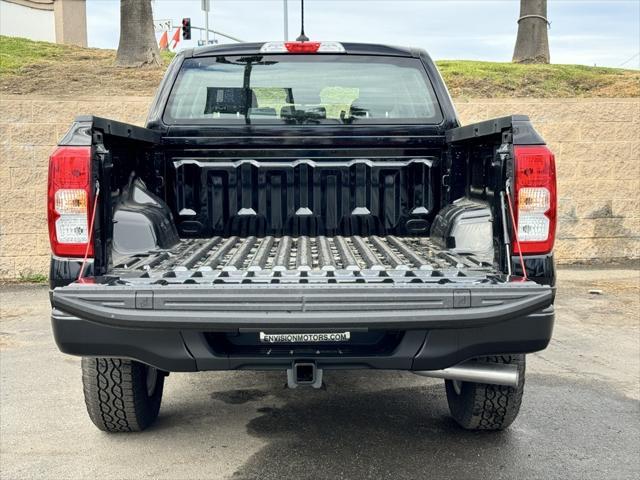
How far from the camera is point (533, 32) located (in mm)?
15000

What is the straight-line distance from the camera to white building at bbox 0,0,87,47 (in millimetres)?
28984

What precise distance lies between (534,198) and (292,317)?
1.16 metres

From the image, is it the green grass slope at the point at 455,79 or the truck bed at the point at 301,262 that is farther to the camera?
the green grass slope at the point at 455,79

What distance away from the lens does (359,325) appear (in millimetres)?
2814

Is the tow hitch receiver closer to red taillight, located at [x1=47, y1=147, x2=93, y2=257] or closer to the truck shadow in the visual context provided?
the truck shadow

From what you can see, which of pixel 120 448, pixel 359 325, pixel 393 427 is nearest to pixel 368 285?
pixel 359 325

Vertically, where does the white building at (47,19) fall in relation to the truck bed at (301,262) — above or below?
above

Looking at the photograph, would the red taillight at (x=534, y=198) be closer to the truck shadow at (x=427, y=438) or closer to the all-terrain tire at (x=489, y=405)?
the all-terrain tire at (x=489, y=405)

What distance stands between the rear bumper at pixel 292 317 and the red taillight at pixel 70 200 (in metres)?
0.28

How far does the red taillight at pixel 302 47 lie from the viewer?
4.46 metres

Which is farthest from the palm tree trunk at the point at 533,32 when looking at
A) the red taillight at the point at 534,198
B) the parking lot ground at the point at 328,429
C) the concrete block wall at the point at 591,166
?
the red taillight at the point at 534,198

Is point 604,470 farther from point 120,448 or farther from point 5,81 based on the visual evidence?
point 5,81

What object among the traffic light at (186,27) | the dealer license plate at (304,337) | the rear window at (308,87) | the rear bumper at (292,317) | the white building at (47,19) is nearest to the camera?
the rear bumper at (292,317)

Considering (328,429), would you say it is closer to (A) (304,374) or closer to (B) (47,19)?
(A) (304,374)
